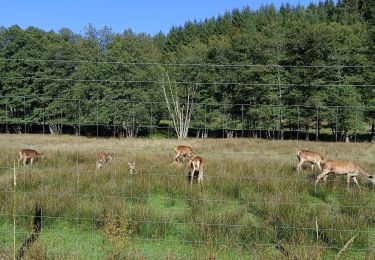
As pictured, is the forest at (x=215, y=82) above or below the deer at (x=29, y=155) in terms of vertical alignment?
above

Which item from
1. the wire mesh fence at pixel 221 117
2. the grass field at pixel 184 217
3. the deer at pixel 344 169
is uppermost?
the wire mesh fence at pixel 221 117

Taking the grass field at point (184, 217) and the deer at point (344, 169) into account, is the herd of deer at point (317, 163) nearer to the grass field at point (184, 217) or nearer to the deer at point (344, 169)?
the deer at point (344, 169)

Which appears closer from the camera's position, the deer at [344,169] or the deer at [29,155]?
the deer at [344,169]

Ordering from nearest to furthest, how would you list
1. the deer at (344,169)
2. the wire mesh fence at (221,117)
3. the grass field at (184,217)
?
the grass field at (184,217) < the deer at (344,169) < the wire mesh fence at (221,117)

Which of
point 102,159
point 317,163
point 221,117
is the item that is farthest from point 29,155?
point 221,117

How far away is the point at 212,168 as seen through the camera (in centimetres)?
1373

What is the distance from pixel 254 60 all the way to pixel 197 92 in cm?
806

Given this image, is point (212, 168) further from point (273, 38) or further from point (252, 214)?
point (273, 38)

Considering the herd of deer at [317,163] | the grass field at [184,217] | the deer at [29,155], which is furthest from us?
the deer at [29,155]

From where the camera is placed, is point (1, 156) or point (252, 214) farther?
point (1, 156)

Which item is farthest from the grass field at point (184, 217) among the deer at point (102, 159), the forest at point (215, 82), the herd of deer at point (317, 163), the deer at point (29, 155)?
the forest at point (215, 82)

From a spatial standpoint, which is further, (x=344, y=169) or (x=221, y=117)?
(x=221, y=117)

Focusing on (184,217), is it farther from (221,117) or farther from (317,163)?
(221,117)

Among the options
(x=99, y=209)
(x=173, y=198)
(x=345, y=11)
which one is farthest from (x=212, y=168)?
(x=345, y=11)
